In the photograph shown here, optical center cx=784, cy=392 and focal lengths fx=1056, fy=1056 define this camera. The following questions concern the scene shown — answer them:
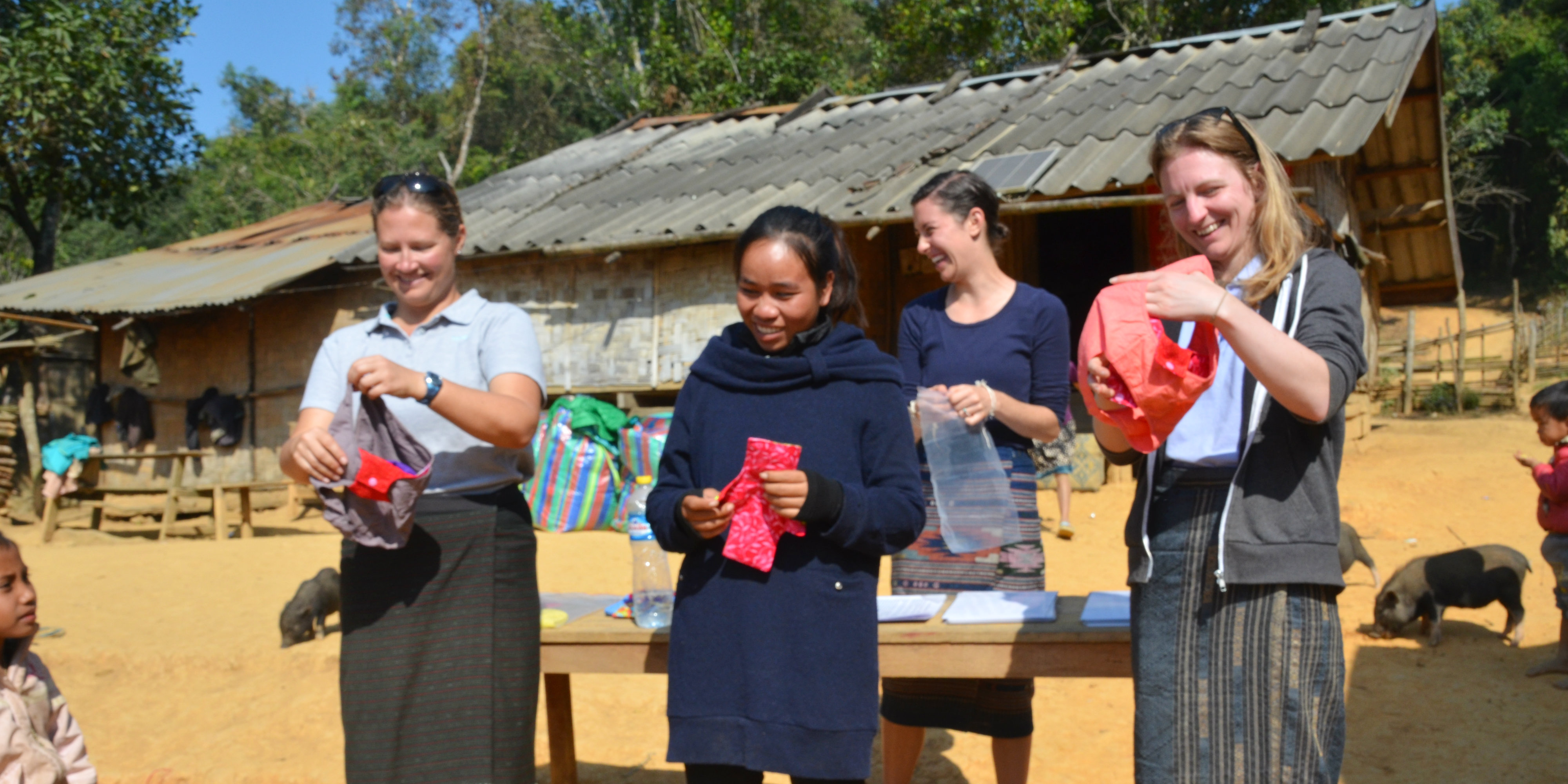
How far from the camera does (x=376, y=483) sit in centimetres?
227

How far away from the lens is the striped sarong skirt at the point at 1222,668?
185cm

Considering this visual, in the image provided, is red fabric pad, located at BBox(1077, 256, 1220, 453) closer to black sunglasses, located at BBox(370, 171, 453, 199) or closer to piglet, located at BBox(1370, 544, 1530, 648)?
black sunglasses, located at BBox(370, 171, 453, 199)

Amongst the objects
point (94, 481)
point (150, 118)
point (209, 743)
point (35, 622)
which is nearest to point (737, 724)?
point (35, 622)

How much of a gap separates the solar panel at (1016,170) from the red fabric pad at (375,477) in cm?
663

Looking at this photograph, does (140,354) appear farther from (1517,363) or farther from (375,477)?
(1517,363)

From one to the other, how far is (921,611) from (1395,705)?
293 cm

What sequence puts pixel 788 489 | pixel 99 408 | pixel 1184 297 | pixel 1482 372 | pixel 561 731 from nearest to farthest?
pixel 1184 297, pixel 788 489, pixel 561 731, pixel 99 408, pixel 1482 372

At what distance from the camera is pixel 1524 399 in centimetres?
1619

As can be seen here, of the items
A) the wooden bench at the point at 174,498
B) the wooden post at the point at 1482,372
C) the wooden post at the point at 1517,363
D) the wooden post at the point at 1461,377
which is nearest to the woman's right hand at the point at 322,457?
the wooden bench at the point at 174,498

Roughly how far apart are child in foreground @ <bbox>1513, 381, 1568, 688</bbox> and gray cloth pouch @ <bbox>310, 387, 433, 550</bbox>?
4.63 metres

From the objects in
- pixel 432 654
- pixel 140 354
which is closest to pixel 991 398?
pixel 432 654

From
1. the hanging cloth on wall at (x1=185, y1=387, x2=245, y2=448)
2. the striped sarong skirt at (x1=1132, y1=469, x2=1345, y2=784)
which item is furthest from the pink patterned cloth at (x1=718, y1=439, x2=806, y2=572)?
the hanging cloth on wall at (x1=185, y1=387, x2=245, y2=448)

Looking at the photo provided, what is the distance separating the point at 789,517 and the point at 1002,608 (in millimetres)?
1011

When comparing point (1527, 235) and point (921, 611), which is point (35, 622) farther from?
point (1527, 235)
